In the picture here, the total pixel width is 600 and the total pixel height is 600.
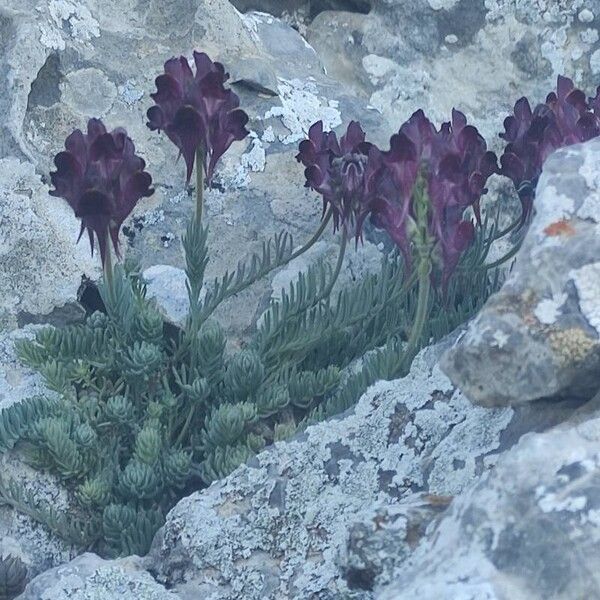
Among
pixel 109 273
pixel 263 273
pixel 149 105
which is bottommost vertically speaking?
pixel 263 273

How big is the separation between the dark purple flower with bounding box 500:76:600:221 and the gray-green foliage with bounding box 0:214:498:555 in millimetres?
197

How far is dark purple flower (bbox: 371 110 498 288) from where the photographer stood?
90.3 inches

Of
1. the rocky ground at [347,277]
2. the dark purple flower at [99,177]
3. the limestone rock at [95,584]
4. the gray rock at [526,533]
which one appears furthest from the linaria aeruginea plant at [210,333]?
the gray rock at [526,533]

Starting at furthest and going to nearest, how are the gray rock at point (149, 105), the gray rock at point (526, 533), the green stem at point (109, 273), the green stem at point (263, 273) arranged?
the gray rock at point (149, 105), the green stem at point (263, 273), the green stem at point (109, 273), the gray rock at point (526, 533)

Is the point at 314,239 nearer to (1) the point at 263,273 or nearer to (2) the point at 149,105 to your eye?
(1) the point at 263,273

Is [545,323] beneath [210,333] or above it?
above

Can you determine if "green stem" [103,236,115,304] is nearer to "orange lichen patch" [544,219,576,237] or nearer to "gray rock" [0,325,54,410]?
→ "gray rock" [0,325,54,410]

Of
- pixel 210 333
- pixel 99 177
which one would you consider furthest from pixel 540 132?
pixel 99 177

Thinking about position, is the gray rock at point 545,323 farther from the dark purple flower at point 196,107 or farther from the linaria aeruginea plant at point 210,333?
A: the dark purple flower at point 196,107

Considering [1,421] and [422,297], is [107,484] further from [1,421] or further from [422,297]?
[422,297]

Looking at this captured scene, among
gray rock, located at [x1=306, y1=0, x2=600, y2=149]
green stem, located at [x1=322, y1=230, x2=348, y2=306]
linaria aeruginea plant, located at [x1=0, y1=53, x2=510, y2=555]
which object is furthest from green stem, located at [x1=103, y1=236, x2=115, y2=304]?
gray rock, located at [x1=306, y1=0, x2=600, y2=149]

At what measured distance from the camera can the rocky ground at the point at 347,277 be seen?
4.78 feet

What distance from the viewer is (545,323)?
1.70 meters

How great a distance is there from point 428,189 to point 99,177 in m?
0.62
